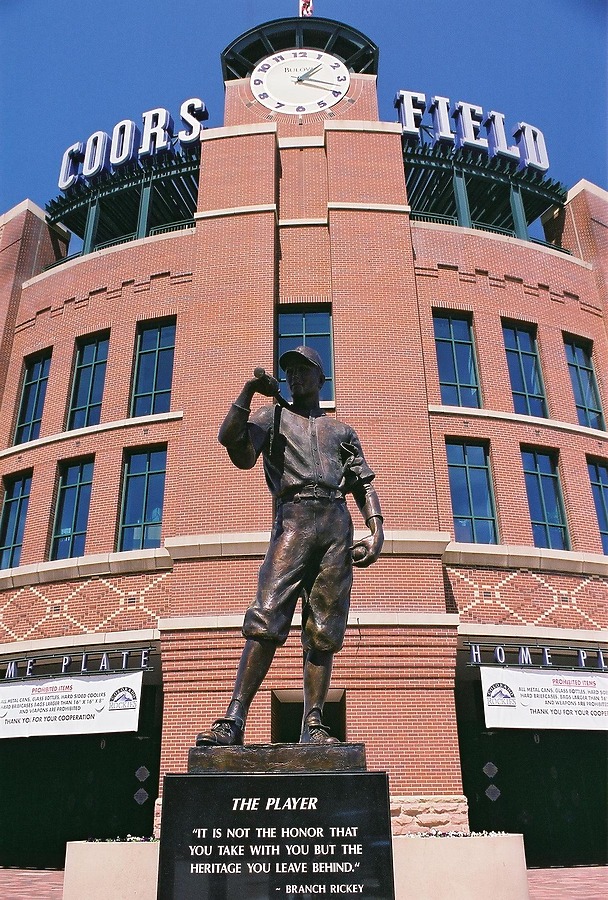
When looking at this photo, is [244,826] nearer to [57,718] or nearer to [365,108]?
[57,718]

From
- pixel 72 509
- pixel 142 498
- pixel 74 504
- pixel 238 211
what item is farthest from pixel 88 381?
pixel 238 211

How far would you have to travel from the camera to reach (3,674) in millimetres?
16719

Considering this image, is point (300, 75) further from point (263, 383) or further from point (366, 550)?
point (366, 550)

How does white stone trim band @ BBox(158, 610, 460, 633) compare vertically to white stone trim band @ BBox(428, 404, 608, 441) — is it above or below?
below

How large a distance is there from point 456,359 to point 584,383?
4.03m

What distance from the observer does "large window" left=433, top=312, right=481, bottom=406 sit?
1786 centimetres

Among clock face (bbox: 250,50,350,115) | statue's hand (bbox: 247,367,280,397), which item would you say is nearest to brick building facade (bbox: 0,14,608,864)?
clock face (bbox: 250,50,350,115)

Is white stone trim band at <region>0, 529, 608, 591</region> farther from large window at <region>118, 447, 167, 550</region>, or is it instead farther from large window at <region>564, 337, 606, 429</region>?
large window at <region>564, 337, 606, 429</region>

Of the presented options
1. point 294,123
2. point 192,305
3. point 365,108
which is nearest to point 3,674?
point 192,305

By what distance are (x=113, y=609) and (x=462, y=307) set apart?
36.4 ft

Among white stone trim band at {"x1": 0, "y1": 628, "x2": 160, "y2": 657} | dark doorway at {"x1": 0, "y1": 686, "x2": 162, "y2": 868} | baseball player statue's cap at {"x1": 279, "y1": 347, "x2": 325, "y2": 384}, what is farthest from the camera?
dark doorway at {"x1": 0, "y1": 686, "x2": 162, "y2": 868}

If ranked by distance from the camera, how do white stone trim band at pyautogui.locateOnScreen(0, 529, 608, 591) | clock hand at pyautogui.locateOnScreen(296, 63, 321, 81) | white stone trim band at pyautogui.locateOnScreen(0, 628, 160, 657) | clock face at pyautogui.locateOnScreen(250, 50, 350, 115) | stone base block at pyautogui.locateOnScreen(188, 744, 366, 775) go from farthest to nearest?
clock hand at pyautogui.locateOnScreen(296, 63, 321, 81), clock face at pyautogui.locateOnScreen(250, 50, 350, 115), white stone trim band at pyautogui.locateOnScreen(0, 628, 160, 657), white stone trim band at pyautogui.locateOnScreen(0, 529, 608, 591), stone base block at pyautogui.locateOnScreen(188, 744, 366, 775)

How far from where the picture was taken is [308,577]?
5.53m

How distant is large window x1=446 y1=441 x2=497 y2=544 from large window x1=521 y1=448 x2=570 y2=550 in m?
1.09
